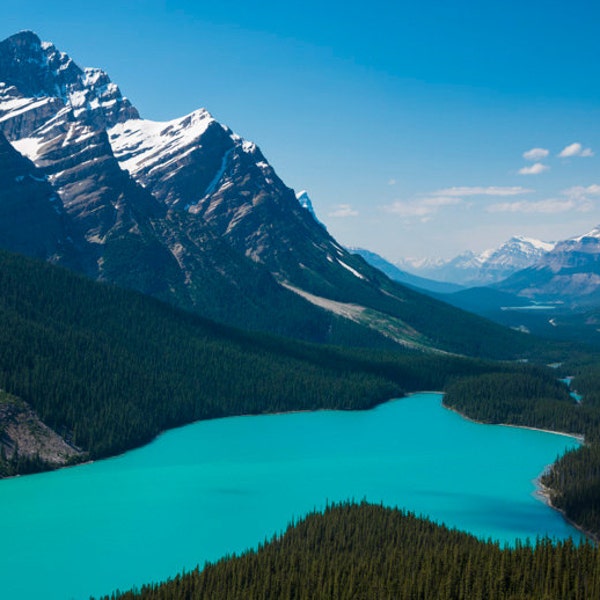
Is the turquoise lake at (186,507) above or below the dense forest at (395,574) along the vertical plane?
below

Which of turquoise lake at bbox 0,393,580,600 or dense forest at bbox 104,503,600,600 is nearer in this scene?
dense forest at bbox 104,503,600,600

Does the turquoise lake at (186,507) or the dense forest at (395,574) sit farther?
the turquoise lake at (186,507)

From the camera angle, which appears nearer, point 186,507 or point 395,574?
point 395,574

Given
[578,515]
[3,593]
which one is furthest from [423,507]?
[3,593]

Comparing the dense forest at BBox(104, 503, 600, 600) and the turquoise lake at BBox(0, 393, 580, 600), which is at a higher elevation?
the dense forest at BBox(104, 503, 600, 600)

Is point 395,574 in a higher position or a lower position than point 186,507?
higher
